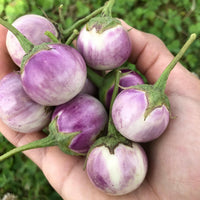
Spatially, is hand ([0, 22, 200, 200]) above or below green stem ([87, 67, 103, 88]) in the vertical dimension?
below

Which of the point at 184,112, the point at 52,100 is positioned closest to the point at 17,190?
the point at 52,100

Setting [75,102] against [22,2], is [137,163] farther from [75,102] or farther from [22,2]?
[22,2]

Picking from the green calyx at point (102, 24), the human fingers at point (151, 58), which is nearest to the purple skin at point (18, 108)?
the green calyx at point (102, 24)

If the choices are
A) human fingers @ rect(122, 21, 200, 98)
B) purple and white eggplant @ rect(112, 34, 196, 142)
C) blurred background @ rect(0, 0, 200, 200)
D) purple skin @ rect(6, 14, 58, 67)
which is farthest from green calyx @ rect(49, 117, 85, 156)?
blurred background @ rect(0, 0, 200, 200)

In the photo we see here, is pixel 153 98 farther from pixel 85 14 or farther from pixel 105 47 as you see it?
pixel 85 14

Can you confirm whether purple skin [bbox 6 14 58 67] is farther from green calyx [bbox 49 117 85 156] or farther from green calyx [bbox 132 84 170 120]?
green calyx [bbox 132 84 170 120]
